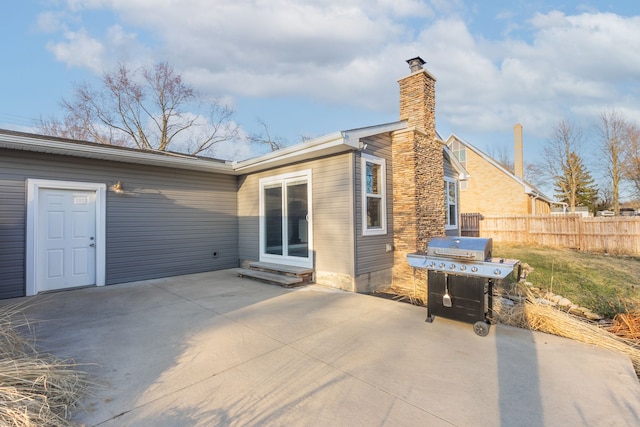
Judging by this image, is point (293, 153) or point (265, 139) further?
point (265, 139)

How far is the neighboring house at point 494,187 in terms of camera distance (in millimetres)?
16047

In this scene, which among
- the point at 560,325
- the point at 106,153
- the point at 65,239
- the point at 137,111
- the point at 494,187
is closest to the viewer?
the point at 560,325

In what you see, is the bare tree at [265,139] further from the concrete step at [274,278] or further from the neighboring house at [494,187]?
the concrete step at [274,278]

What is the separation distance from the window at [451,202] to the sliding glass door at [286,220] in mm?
4483

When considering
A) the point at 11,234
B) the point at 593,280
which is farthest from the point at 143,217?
the point at 593,280

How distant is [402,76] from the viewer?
7.18 m

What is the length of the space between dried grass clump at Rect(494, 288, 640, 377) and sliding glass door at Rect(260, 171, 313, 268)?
3.74 metres

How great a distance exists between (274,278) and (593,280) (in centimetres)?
720

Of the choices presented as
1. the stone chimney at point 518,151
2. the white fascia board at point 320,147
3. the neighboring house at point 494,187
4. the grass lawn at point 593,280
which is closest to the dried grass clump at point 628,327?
the grass lawn at point 593,280

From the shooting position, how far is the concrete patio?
2.06 m

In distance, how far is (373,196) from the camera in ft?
20.4

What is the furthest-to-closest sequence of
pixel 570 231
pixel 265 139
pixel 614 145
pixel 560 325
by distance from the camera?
pixel 265 139, pixel 614 145, pixel 570 231, pixel 560 325

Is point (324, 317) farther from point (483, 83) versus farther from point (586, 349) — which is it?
point (483, 83)

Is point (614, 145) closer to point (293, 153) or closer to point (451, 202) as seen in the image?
point (451, 202)
